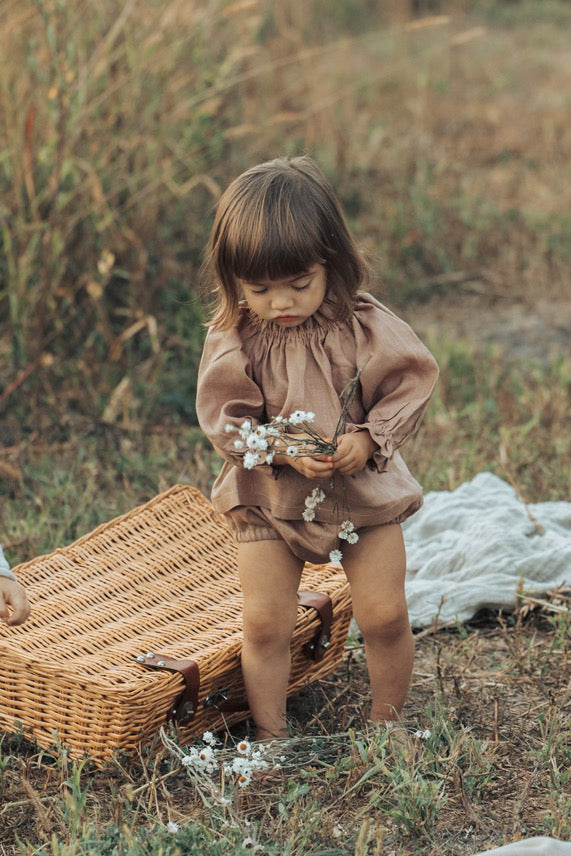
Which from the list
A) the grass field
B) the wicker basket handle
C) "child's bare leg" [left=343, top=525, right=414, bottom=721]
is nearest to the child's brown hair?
the grass field

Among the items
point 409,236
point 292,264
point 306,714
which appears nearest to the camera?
point 292,264

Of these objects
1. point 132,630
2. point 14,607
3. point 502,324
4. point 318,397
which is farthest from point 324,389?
point 502,324

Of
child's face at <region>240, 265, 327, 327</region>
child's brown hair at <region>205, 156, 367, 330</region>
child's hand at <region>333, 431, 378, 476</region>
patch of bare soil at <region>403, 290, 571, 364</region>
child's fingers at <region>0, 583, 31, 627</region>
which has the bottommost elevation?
patch of bare soil at <region>403, 290, 571, 364</region>

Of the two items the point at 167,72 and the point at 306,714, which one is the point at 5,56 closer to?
the point at 167,72

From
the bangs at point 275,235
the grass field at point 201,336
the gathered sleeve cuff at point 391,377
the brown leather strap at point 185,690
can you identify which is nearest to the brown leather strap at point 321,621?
the grass field at point 201,336

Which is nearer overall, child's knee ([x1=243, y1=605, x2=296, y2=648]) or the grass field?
the grass field

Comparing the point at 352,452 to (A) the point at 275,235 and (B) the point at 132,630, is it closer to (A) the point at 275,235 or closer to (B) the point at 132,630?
(A) the point at 275,235

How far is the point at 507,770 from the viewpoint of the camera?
2.29 meters

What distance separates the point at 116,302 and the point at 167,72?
0.89 meters

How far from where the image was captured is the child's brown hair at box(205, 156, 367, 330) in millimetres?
2105

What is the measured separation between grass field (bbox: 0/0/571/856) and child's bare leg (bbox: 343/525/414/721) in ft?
0.41

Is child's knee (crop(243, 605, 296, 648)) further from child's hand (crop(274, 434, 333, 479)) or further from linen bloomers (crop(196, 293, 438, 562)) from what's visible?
child's hand (crop(274, 434, 333, 479))

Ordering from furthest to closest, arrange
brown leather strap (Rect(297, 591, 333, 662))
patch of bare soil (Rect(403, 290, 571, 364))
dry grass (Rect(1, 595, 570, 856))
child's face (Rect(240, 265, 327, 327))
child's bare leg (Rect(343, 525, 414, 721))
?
1. patch of bare soil (Rect(403, 290, 571, 364))
2. brown leather strap (Rect(297, 591, 333, 662))
3. child's bare leg (Rect(343, 525, 414, 721))
4. child's face (Rect(240, 265, 327, 327))
5. dry grass (Rect(1, 595, 570, 856))

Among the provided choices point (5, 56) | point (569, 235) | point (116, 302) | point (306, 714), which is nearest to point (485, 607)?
point (306, 714)
